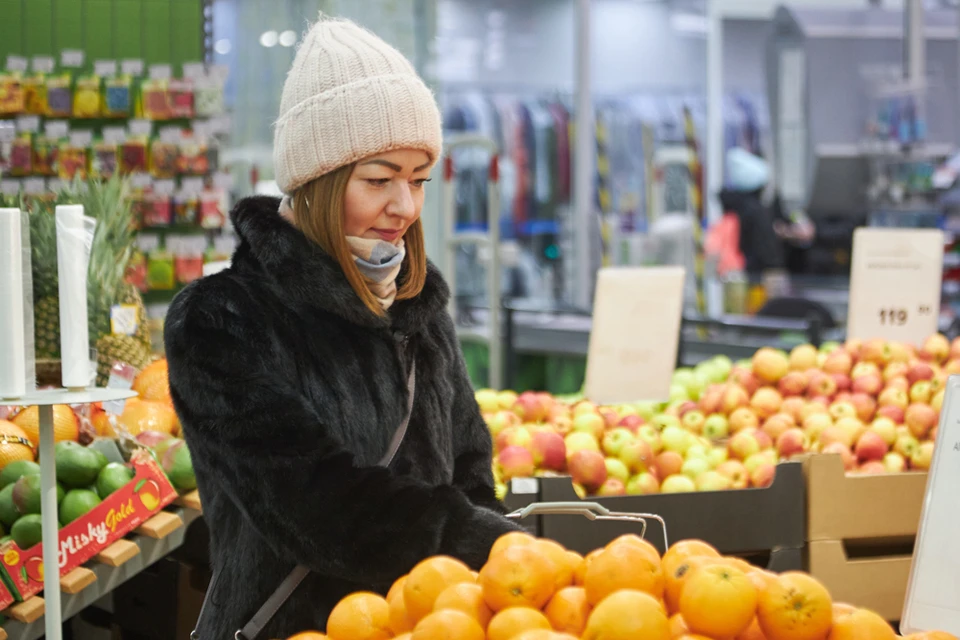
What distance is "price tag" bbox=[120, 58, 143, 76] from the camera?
5.10 metres

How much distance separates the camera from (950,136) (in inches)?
328

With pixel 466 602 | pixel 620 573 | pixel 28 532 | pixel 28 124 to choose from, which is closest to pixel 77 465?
pixel 28 532

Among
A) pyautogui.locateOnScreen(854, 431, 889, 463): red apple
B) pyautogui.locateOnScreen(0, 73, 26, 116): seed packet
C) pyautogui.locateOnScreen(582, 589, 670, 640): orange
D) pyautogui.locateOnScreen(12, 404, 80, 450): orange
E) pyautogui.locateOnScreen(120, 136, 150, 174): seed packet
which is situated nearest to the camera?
pyautogui.locateOnScreen(582, 589, 670, 640): orange

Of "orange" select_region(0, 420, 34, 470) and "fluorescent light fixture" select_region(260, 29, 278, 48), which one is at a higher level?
"fluorescent light fixture" select_region(260, 29, 278, 48)

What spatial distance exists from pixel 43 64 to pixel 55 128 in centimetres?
27

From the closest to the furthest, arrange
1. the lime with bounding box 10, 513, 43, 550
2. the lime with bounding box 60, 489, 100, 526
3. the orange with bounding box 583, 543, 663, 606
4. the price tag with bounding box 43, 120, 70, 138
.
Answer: the orange with bounding box 583, 543, 663, 606, the lime with bounding box 10, 513, 43, 550, the lime with bounding box 60, 489, 100, 526, the price tag with bounding box 43, 120, 70, 138

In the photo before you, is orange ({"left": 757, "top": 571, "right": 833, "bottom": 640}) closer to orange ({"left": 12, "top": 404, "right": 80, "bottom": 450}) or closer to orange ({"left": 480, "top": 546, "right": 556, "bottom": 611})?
orange ({"left": 480, "top": 546, "right": 556, "bottom": 611})

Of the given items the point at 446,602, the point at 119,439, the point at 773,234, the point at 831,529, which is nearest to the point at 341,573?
the point at 446,602

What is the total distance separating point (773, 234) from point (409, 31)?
11.4 feet

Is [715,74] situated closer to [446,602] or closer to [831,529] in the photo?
[831,529]

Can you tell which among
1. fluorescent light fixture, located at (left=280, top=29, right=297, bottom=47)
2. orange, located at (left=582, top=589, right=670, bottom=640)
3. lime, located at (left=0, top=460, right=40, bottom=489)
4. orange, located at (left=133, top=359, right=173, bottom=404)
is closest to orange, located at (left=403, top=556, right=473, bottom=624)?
orange, located at (left=582, top=589, right=670, bottom=640)

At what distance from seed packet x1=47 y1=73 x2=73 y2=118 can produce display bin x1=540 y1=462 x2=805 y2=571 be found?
10.3 ft

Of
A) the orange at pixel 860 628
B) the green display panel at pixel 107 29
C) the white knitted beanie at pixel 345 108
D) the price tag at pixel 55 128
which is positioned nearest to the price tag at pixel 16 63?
the green display panel at pixel 107 29

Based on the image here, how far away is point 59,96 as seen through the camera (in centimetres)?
487
